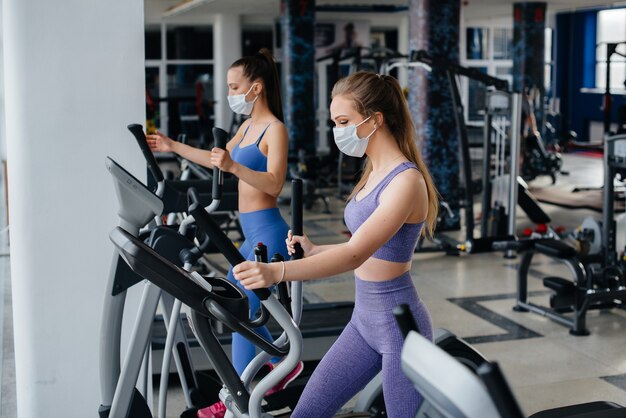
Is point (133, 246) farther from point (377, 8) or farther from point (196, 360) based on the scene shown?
point (377, 8)

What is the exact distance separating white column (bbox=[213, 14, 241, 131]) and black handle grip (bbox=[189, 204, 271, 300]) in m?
14.1

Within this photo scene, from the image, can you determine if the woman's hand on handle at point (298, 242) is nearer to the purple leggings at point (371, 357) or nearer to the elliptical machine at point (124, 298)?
the purple leggings at point (371, 357)

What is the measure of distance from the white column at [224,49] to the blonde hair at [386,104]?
45.1 feet

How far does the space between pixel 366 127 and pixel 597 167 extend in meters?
12.5

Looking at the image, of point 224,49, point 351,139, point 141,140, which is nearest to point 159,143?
point 141,140

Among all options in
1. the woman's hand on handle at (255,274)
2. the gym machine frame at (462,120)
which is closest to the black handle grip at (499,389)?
the woman's hand on handle at (255,274)

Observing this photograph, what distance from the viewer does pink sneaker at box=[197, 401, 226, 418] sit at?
3062mm

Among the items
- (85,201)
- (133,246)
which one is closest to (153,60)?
(85,201)

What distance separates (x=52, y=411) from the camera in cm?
314

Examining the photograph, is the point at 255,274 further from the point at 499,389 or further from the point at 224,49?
the point at 224,49

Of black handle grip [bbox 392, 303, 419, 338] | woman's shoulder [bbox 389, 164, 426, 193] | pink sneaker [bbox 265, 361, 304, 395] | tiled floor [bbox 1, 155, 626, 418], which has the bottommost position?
tiled floor [bbox 1, 155, 626, 418]

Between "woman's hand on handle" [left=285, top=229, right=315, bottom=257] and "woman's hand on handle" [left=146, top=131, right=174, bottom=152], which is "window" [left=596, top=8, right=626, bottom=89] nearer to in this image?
"woman's hand on handle" [left=146, top=131, right=174, bottom=152]

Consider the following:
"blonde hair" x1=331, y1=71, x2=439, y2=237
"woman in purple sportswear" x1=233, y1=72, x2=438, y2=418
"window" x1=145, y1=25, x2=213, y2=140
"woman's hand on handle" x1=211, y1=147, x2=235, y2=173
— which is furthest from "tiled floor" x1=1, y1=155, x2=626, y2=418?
"window" x1=145, y1=25, x2=213, y2=140

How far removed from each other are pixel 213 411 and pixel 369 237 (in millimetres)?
1252
